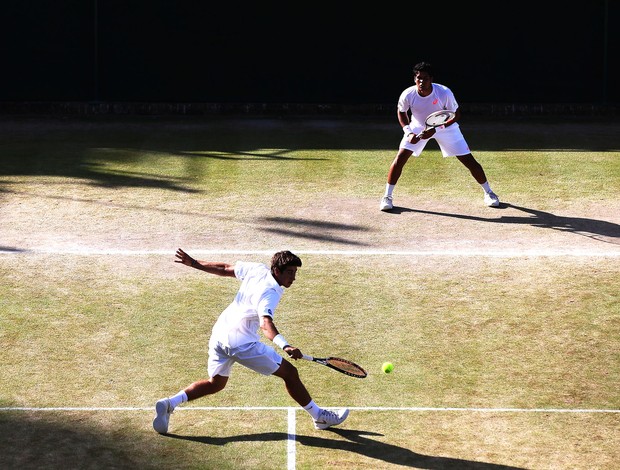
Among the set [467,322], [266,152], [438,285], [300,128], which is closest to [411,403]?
[467,322]

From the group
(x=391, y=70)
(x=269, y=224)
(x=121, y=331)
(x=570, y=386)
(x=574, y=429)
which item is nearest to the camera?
(x=574, y=429)

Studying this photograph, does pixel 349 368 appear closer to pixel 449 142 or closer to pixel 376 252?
pixel 376 252

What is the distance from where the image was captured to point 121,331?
11.2m

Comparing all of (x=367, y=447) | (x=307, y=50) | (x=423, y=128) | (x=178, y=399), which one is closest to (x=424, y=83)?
(x=423, y=128)

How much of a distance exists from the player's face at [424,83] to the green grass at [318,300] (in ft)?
5.70

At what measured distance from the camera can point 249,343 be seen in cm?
871

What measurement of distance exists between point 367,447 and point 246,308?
4.86 ft

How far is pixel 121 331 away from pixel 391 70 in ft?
41.3

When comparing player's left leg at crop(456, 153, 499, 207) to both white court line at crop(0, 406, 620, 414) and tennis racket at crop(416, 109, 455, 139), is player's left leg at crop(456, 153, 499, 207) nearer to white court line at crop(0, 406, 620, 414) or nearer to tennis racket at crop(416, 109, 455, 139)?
tennis racket at crop(416, 109, 455, 139)

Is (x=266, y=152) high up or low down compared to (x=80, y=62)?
down

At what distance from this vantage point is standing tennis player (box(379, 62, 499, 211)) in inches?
584

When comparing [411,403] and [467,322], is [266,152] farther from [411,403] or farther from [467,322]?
[411,403]

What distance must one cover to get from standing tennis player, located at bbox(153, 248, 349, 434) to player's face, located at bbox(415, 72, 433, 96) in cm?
644

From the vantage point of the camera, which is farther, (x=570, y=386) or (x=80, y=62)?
(x=80, y=62)
